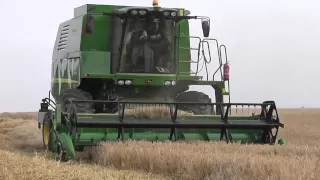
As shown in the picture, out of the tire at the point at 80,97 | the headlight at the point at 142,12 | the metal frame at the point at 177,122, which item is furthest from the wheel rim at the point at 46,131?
the headlight at the point at 142,12

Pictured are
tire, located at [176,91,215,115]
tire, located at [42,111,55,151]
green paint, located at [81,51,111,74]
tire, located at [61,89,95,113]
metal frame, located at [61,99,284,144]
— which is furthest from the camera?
green paint, located at [81,51,111,74]

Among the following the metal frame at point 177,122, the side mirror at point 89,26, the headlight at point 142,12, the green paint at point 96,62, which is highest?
the headlight at point 142,12

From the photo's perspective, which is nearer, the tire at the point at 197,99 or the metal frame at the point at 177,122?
the metal frame at the point at 177,122

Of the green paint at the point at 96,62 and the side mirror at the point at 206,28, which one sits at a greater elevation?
the side mirror at the point at 206,28

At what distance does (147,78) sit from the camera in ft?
27.4

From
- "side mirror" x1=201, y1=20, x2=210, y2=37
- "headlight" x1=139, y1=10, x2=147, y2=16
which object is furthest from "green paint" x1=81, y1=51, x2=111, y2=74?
"side mirror" x1=201, y1=20, x2=210, y2=37

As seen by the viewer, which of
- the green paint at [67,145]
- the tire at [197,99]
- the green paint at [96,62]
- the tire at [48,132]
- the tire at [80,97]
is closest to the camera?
the green paint at [67,145]

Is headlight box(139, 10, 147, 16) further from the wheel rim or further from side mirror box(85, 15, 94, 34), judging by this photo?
the wheel rim

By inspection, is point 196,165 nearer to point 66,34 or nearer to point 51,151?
point 51,151

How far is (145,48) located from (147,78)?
1.97 ft

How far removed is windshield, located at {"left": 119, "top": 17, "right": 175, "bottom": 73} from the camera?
863 centimetres

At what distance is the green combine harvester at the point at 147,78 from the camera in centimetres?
739

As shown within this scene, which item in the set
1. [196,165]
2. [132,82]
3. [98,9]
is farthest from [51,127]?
[196,165]

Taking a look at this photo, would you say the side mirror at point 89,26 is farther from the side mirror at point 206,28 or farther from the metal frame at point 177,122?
the side mirror at point 206,28
